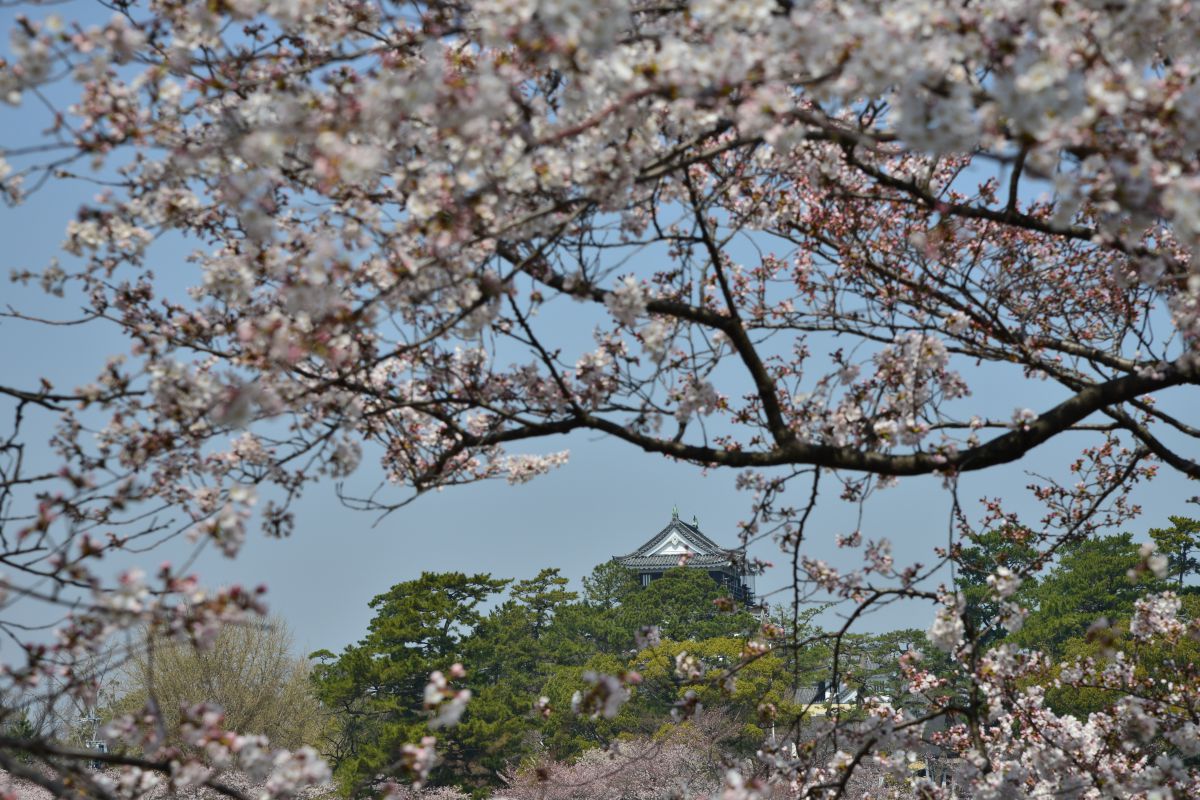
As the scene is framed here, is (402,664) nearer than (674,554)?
Yes

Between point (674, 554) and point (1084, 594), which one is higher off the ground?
point (674, 554)

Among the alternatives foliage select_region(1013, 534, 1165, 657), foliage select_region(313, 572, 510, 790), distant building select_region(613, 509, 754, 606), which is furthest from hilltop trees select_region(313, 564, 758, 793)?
distant building select_region(613, 509, 754, 606)

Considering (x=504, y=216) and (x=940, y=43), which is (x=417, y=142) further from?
(x=940, y=43)

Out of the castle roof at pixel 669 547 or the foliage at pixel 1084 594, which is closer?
the foliage at pixel 1084 594

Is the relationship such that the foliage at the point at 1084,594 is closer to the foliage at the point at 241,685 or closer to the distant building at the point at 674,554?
the distant building at the point at 674,554

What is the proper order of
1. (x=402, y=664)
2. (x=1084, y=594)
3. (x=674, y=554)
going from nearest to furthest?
(x=402, y=664), (x=1084, y=594), (x=674, y=554)

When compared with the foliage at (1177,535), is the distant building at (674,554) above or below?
above

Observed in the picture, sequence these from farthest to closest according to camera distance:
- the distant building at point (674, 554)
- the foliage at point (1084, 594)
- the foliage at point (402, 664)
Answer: the distant building at point (674, 554)
the foliage at point (1084, 594)
the foliage at point (402, 664)

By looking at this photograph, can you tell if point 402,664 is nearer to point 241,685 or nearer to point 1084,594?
point 241,685

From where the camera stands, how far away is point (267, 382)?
3.42 metres

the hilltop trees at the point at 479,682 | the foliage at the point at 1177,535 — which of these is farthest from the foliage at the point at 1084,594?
the hilltop trees at the point at 479,682

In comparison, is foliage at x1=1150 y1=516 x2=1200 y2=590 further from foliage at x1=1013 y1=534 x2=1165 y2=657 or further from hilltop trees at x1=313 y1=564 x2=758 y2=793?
hilltop trees at x1=313 y1=564 x2=758 y2=793

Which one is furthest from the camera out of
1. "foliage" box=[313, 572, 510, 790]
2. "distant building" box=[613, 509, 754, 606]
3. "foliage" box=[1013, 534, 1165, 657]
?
"distant building" box=[613, 509, 754, 606]

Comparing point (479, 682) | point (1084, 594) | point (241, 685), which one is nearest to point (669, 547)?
point (1084, 594)
